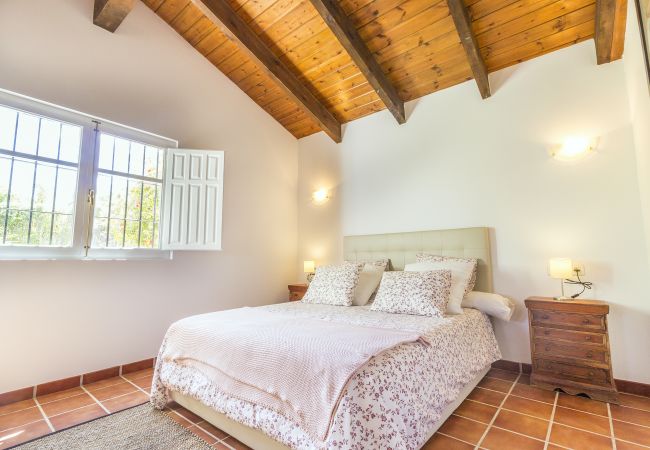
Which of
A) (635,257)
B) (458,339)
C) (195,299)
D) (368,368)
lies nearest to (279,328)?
(368,368)

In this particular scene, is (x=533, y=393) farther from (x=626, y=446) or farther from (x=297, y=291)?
(x=297, y=291)

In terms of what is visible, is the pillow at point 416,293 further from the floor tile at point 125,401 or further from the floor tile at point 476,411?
the floor tile at point 125,401

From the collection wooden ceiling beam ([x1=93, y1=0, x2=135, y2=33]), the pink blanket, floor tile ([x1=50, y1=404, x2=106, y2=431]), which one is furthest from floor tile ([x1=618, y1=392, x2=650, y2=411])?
wooden ceiling beam ([x1=93, y1=0, x2=135, y2=33])

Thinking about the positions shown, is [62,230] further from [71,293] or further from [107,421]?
[107,421]

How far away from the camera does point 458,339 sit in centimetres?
221

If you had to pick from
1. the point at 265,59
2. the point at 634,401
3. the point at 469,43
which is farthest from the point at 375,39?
the point at 634,401

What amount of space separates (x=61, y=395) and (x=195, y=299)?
1.34 meters

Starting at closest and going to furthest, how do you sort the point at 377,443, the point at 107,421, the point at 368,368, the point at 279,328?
the point at 377,443 < the point at 368,368 < the point at 279,328 < the point at 107,421

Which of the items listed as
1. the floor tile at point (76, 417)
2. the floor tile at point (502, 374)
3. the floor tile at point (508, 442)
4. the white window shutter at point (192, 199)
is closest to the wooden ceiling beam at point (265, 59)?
the white window shutter at point (192, 199)

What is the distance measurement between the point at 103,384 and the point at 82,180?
1.82 m

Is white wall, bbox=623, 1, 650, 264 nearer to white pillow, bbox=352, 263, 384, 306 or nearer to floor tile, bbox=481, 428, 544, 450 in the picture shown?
floor tile, bbox=481, 428, 544, 450

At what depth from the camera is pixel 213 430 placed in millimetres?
1995

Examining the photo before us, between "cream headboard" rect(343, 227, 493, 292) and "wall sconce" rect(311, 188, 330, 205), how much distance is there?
702mm

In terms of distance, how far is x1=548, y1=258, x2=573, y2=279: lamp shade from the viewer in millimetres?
2549
